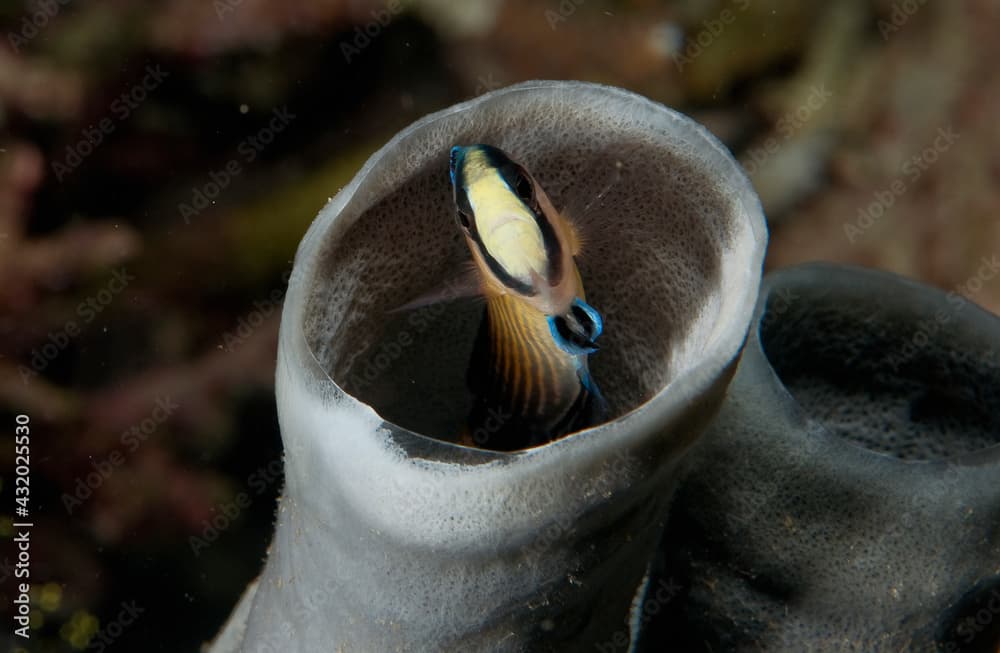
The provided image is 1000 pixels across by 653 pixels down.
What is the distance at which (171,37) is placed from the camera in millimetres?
2658

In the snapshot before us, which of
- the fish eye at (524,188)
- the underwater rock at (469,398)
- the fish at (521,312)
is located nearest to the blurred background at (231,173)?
the underwater rock at (469,398)

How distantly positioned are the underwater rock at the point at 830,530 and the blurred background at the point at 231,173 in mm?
1837

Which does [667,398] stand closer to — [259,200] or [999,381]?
[999,381]

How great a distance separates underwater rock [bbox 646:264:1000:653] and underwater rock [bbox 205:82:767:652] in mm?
198

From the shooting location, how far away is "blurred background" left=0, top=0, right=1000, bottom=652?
263cm

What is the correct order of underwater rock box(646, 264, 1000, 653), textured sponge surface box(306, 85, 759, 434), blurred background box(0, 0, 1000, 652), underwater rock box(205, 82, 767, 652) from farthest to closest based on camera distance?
blurred background box(0, 0, 1000, 652) < underwater rock box(646, 264, 1000, 653) < textured sponge surface box(306, 85, 759, 434) < underwater rock box(205, 82, 767, 652)

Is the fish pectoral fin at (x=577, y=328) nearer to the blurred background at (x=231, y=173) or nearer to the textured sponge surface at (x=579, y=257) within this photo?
the textured sponge surface at (x=579, y=257)

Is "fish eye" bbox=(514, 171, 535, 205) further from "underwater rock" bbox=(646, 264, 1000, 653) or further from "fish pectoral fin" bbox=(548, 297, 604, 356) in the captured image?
"underwater rock" bbox=(646, 264, 1000, 653)

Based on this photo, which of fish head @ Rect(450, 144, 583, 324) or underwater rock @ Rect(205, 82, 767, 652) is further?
fish head @ Rect(450, 144, 583, 324)

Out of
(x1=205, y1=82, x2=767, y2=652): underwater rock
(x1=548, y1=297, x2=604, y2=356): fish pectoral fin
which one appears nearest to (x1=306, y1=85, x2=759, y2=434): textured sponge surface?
(x1=205, y1=82, x2=767, y2=652): underwater rock

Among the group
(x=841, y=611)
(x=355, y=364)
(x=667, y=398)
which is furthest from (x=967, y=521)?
(x=355, y=364)

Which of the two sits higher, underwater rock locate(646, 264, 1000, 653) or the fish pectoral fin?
the fish pectoral fin

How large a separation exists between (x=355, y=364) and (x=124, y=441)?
1.75m

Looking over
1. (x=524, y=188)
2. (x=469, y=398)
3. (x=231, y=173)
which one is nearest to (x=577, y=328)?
(x=524, y=188)
